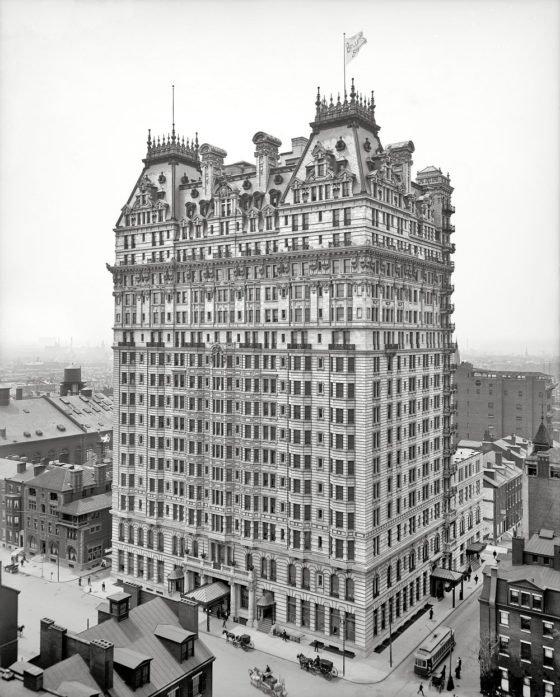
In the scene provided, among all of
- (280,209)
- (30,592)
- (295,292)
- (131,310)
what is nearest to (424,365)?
(295,292)

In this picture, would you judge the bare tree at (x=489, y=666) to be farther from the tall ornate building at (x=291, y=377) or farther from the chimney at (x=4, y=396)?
the chimney at (x=4, y=396)

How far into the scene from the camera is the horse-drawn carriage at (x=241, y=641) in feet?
186

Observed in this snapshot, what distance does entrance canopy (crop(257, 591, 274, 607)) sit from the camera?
60656 millimetres

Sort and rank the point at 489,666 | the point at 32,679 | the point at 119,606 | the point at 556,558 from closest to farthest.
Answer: the point at 32,679
the point at 119,606
the point at 489,666
the point at 556,558

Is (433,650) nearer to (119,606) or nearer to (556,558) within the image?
(556,558)

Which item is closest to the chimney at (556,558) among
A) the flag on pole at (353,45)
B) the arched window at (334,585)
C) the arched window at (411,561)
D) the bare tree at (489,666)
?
the bare tree at (489,666)

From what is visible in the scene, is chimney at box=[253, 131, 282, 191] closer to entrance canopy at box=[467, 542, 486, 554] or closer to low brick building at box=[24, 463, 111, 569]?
low brick building at box=[24, 463, 111, 569]

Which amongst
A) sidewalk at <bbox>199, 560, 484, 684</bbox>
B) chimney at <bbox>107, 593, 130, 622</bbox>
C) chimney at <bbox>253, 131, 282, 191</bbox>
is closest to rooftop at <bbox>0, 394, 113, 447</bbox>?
sidewalk at <bbox>199, 560, 484, 684</bbox>

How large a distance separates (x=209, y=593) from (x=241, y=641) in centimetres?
723

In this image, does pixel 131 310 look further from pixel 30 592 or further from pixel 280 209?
pixel 30 592

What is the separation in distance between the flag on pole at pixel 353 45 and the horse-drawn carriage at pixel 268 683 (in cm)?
5006

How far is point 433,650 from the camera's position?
174 ft

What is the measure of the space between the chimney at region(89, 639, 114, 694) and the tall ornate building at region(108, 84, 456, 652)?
28.7m

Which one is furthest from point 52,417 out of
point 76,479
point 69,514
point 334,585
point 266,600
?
point 334,585
